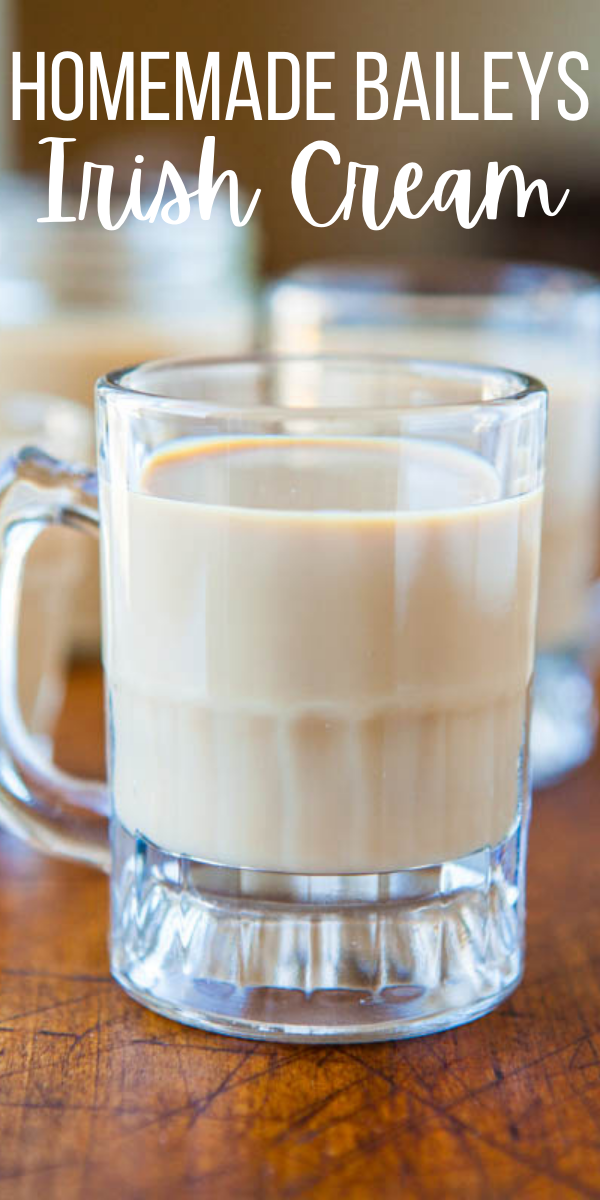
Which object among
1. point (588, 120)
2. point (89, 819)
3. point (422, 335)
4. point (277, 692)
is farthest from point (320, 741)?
point (588, 120)

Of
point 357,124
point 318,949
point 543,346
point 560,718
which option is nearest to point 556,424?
point 543,346

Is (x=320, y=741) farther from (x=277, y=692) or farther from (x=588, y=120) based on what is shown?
(x=588, y=120)

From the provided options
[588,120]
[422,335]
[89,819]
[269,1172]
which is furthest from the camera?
[588,120]

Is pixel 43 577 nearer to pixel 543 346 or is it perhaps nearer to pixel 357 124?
pixel 543 346

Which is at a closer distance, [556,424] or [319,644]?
[319,644]

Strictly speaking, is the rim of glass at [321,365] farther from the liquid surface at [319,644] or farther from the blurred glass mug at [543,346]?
the blurred glass mug at [543,346]

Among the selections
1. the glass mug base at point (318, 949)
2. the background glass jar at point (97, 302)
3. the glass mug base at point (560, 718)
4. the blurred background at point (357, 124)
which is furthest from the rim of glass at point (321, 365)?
the blurred background at point (357, 124)
